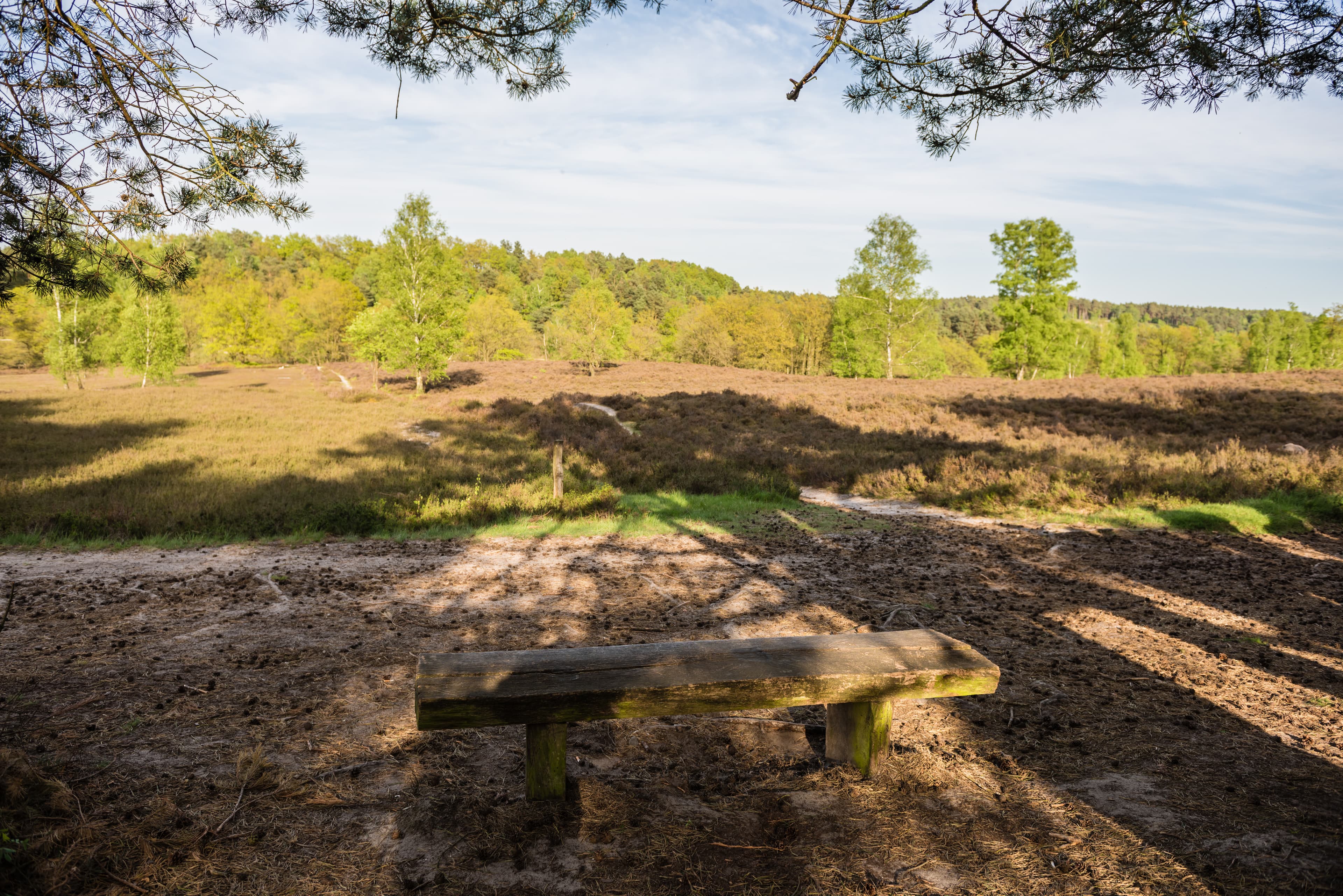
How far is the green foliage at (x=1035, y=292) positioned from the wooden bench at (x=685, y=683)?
43214mm

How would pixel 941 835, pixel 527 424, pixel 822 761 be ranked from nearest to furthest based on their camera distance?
pixel 941 835
pixel 822 761
pixel 527 424

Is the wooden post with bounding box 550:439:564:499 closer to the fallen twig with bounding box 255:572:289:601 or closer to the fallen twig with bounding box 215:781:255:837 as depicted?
the fallen twig with bounding box 255:572:289:601

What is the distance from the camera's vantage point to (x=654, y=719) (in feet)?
12.7

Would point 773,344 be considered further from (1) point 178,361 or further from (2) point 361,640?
(2) point 361,640

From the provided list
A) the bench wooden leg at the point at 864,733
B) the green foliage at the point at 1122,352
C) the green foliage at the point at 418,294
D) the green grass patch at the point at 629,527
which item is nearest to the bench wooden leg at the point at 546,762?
the bench wooden leg at the point at 864,733

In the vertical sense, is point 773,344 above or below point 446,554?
above

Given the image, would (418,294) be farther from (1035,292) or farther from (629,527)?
(1035,292)

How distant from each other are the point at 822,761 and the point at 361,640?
3.46m

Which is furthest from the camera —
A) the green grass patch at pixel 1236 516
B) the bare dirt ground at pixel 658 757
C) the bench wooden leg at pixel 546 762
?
the green grass patch at pixel 1236 516

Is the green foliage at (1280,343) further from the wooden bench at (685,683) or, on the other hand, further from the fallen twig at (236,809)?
the fallen twig at (236,809)

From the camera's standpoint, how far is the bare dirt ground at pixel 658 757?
2457 millimetres

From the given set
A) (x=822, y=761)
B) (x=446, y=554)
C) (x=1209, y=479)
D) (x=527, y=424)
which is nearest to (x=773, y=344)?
(x=527, y=424)

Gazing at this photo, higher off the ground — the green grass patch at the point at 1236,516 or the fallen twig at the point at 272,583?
the green grass patch at the point at 1236,516

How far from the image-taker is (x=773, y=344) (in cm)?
6209
